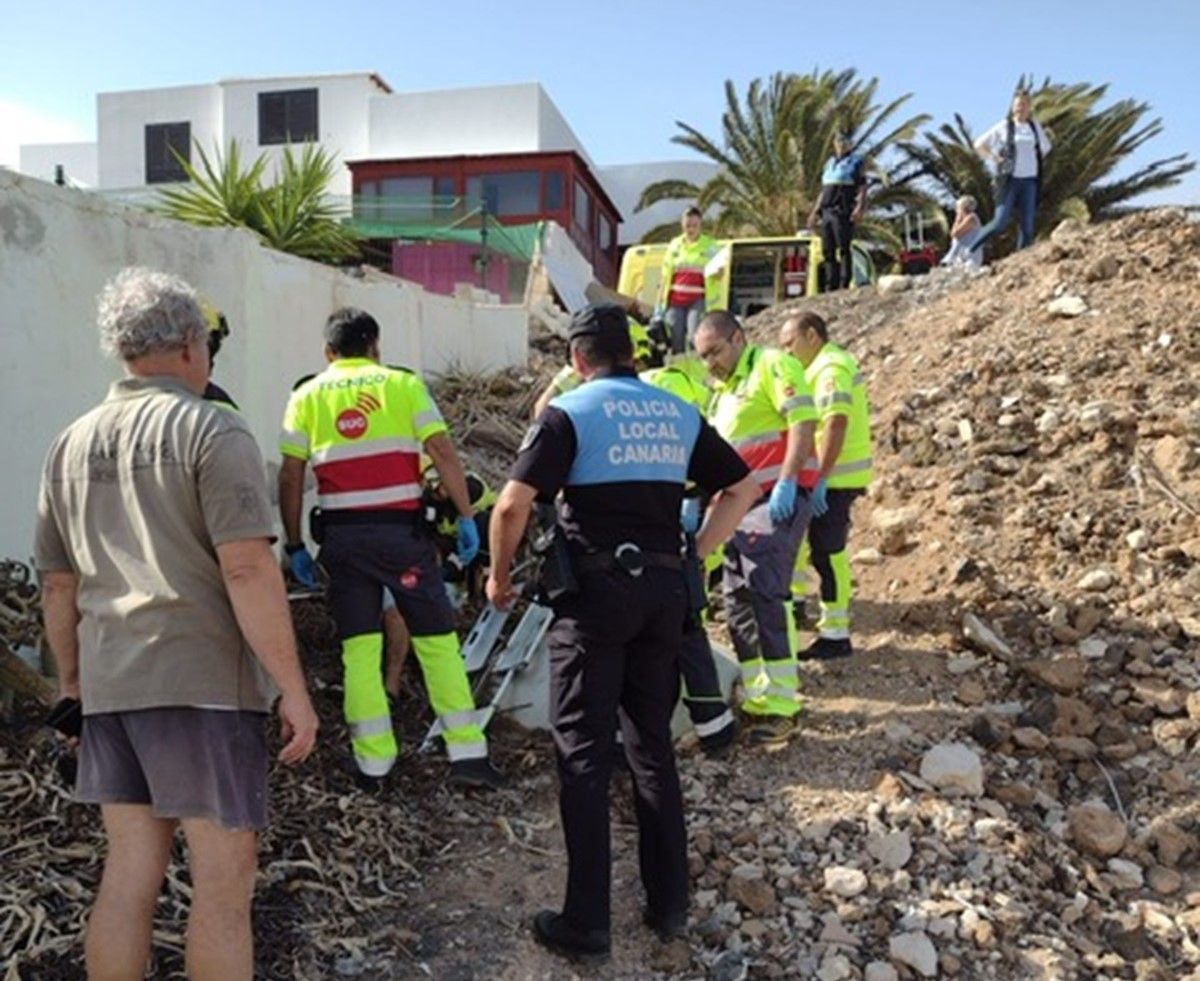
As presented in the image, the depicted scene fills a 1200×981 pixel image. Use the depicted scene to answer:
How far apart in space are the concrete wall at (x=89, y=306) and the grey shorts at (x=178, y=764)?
196 centimetres

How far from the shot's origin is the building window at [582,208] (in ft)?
77.1

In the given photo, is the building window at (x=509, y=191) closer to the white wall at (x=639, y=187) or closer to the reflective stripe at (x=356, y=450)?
the white wall at (x=639, y=187)

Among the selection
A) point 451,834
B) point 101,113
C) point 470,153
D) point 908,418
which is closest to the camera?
point 451,834

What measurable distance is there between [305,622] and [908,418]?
435 cm

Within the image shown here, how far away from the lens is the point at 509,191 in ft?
76.9

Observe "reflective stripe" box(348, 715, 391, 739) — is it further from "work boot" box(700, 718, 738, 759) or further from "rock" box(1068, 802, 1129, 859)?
"rock" box(1068, 802, 1129, 859)

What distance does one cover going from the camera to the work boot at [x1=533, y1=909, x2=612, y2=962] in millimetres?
2883

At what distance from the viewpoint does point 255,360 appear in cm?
493

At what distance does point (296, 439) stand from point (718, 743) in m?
1.87

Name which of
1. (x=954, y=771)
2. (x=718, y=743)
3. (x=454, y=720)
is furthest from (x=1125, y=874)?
(x=454, y=720)

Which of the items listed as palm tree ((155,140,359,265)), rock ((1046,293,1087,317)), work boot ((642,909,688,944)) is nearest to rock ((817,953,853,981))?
work boot ((642,909,688,944))

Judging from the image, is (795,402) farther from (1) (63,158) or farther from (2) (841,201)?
(1) (63,158)

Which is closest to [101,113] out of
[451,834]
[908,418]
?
[908,418]

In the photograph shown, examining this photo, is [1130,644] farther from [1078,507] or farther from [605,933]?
[605,933]
